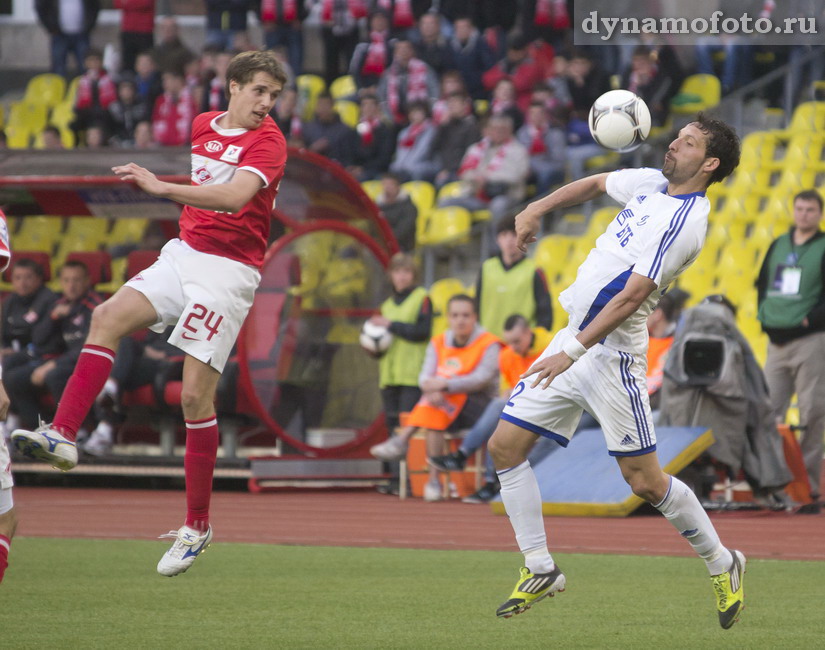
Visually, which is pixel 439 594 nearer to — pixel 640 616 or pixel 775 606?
pixel 640 616

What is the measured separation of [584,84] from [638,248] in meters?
12.1

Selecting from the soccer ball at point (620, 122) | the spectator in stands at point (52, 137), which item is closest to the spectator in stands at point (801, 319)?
the soccer ball at point (620, 122)

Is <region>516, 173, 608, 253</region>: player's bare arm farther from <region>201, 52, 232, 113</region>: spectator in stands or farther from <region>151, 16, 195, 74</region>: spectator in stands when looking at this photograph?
<region>151, 16, 195, 74</region>: spectator in stands

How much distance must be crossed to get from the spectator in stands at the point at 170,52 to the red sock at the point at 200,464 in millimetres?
15175

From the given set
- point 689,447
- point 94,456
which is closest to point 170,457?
point 94,456

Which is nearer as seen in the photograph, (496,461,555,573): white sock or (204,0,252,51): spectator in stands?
(496,461,555,573): white sock

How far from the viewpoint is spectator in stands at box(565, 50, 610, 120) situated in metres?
18.0

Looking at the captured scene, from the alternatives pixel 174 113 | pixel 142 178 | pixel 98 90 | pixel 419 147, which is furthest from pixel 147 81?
pixel 142 178

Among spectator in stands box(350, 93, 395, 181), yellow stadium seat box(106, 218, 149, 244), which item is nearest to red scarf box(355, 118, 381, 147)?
spectator in stands box(350, 93, 395, 181)

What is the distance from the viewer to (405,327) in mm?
12766

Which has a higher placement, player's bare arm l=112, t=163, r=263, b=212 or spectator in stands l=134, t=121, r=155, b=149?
player's bare arm l=112, t=163, r=263, b=212

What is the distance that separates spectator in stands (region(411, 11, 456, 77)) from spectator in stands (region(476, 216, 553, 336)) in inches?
274

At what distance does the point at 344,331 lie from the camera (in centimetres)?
1362

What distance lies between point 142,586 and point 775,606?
3116 mm
